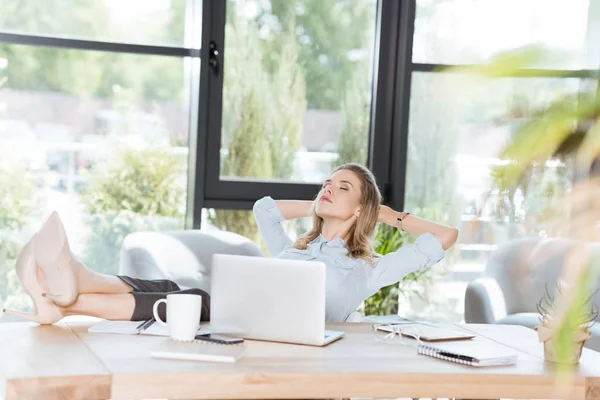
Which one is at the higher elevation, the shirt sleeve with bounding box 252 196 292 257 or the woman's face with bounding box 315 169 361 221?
the woman's face with bounding box 315 169 361 221

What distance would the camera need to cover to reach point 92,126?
4.52 metres

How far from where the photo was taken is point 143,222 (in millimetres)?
4629

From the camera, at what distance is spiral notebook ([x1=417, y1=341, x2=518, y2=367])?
1.88 meters

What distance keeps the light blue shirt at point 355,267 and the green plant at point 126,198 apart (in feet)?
5.37

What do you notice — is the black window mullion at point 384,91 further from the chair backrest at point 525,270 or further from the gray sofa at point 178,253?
the gray sofa at point 178,253

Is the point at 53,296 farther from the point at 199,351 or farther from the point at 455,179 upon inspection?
the point at 455,179

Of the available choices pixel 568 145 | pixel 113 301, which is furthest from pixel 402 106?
pixel 568 145

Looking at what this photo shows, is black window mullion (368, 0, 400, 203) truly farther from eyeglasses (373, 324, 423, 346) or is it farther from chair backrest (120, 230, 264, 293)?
eyeglasses (373, 324, 423, 346)

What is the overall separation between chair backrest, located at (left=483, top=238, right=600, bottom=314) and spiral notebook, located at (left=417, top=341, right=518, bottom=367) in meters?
2.36

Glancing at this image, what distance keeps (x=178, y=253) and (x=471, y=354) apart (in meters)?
2.30

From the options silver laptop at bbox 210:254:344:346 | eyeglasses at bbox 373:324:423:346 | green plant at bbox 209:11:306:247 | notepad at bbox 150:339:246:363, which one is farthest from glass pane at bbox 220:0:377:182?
notepad at bbox 150:339:246:363

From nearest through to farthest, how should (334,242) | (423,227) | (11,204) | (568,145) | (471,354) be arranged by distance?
(568,145) → (471,354) → (423,227) → (334,242) → (11,204)

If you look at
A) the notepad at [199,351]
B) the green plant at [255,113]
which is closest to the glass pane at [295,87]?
the green plant at [255,113]

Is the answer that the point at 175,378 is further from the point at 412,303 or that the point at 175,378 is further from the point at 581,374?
the point at 412,303
